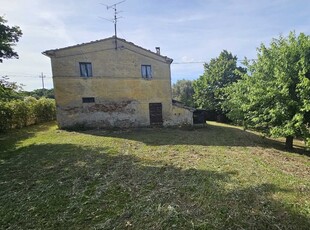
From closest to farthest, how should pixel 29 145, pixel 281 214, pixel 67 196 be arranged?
pixel 281 214
pixel 67 196
pixel 29 145

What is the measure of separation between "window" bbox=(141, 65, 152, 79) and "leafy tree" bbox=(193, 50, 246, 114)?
10941 mm

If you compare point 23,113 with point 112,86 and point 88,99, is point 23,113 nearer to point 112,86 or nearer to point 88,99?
point 88,99

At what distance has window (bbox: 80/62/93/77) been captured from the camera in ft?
46.5

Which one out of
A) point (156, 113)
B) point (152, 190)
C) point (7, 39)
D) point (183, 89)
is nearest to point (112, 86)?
point (156, 113)

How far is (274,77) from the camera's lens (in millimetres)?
9617

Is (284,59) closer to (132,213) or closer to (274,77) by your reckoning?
(274,77)

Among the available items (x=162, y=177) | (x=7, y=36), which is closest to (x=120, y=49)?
(x=7, y=36)

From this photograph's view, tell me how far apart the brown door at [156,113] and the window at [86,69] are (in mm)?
4998

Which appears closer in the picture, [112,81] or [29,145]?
[29,145]

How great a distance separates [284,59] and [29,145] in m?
12.6

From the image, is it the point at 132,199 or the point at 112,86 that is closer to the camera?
the point at 132,199

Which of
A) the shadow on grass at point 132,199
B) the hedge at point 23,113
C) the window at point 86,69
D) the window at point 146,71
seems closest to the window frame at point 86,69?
the window at point 86,69

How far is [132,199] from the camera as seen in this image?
441cm

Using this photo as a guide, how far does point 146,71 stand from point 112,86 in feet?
9.42
